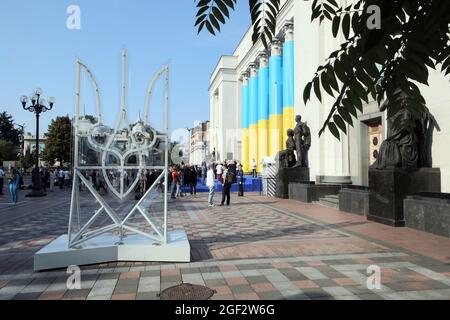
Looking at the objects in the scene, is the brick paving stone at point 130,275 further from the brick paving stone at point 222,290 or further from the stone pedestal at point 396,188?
the stone pedestal at point 396,188

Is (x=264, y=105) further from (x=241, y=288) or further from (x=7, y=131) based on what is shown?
(x=7, y=131)

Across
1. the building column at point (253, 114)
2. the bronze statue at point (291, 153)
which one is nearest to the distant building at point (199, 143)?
the building column at point (253, 114)

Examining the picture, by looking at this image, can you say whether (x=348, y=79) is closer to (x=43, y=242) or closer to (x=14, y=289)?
(x=14, y=289)

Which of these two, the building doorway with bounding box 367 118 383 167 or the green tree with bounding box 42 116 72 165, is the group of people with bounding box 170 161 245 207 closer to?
the building doorway with bounding box 367 118 383 167

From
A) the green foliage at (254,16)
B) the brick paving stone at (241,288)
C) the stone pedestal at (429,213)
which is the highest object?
the green foliage at (254,16)

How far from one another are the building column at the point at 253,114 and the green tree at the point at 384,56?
43.2 metres

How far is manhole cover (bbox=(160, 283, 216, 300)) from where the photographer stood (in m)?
4.41

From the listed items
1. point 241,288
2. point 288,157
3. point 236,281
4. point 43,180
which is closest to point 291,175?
point 288,157

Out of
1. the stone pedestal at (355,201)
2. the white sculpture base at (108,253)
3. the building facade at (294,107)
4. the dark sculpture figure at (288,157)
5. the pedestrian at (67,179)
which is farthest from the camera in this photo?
the pedestrian at (67,179)

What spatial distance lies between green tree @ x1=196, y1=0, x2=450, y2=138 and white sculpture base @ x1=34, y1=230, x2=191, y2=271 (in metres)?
4.73

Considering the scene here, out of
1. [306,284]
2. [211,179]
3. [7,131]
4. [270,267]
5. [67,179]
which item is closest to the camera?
[306,284]

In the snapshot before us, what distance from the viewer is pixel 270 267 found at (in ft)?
19.0

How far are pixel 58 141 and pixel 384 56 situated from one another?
2818 inches

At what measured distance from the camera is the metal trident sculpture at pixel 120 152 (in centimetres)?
624
